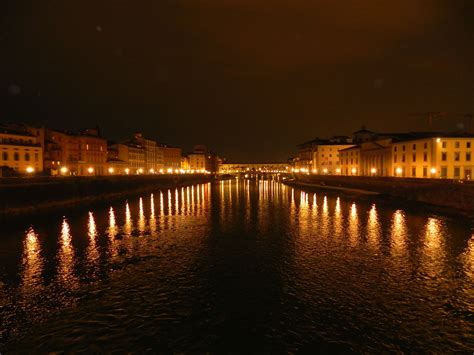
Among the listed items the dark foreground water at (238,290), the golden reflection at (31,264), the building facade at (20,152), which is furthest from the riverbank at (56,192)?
the building facade at (20,152)

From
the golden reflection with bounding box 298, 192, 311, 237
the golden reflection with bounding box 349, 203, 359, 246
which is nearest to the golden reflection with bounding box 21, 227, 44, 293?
the golden reflection with bounding box 298, 192, 311, 237

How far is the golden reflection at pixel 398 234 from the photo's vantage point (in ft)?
87.4

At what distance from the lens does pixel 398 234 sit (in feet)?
107

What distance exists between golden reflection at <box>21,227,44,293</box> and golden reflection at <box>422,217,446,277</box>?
2540cm

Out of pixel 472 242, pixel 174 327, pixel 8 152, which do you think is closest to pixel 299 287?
pixel 174 327

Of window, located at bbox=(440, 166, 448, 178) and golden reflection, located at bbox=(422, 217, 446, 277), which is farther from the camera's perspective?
window, located at bbox=(440, 166, 448, 178)

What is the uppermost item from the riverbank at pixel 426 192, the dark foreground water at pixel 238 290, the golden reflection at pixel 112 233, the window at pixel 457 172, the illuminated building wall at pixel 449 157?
the illuminated building wall at pixel 449 157

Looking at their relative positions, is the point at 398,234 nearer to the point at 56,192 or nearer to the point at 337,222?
the point at 337,222

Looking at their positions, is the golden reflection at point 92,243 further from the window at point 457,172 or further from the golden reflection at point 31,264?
the window at point 457,172

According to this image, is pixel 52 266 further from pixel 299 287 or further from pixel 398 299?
pixel 398 299

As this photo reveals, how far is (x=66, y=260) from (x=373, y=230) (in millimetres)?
30776

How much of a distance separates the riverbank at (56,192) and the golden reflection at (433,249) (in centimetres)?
4947

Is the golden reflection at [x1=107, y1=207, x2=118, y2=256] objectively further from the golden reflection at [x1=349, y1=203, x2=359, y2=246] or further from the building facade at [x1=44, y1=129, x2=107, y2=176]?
the building facade at [x1=44, y1=129, x2=107, y2=176]

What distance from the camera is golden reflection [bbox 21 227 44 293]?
18938 millimetres
